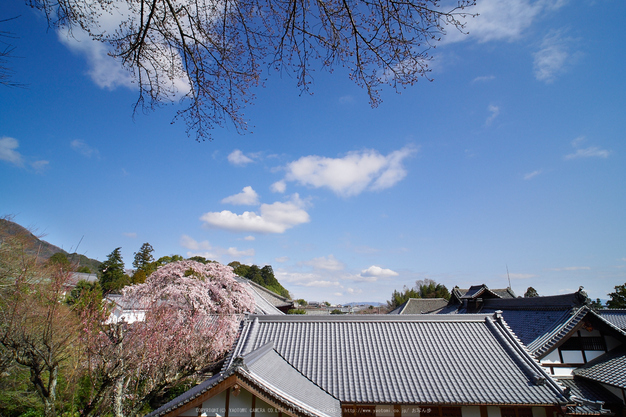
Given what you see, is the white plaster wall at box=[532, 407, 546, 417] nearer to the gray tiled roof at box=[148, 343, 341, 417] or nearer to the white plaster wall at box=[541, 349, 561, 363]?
the white plaster wall at box=[541, 349, 561, 363]

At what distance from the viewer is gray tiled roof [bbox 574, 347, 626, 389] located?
31.2ft

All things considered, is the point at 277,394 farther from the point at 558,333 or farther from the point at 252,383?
the point at 558,333

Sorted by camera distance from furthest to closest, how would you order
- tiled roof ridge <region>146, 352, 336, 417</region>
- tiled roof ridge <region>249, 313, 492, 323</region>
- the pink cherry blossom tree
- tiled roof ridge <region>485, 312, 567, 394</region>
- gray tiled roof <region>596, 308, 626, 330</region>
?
gray tiled roof <region>596, 308, 626, 330</region>
tiled roof ridge <region>249, 313, 492, 323</region>
tiled roof ridge <region>485, 312, 567, 394</region>
the pink cherry blossom tree
tiled roof ridge <region>146, 352, 336, 417</region>

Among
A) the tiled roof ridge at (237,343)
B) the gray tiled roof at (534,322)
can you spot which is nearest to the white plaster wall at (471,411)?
the gray tiled roof at (534,322)

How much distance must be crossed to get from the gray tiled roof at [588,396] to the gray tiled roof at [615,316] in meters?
9.24

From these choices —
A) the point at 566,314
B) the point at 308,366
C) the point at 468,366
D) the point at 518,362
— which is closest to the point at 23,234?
the point at 308,366

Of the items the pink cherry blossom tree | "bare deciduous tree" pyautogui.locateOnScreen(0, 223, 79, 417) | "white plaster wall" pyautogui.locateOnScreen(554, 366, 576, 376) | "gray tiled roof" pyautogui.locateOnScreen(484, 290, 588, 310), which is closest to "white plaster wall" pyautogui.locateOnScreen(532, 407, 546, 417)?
"white plaster wall" pyautogui.locateOnScreen(554, 366, 576, 376)

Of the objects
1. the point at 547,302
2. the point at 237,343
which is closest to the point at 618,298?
the point at 547,302

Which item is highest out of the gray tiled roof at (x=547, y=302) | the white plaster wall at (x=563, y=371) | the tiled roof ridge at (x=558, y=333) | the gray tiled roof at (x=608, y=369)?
the gray tiled roof at (x=547, y=302)

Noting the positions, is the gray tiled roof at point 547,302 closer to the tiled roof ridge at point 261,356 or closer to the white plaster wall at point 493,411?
the white plaster wall at point 493,411

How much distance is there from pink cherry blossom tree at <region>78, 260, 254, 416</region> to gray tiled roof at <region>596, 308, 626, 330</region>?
66.7 feet

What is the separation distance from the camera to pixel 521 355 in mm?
9281

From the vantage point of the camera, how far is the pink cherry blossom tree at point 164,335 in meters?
6.98

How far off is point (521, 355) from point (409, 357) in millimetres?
3485
